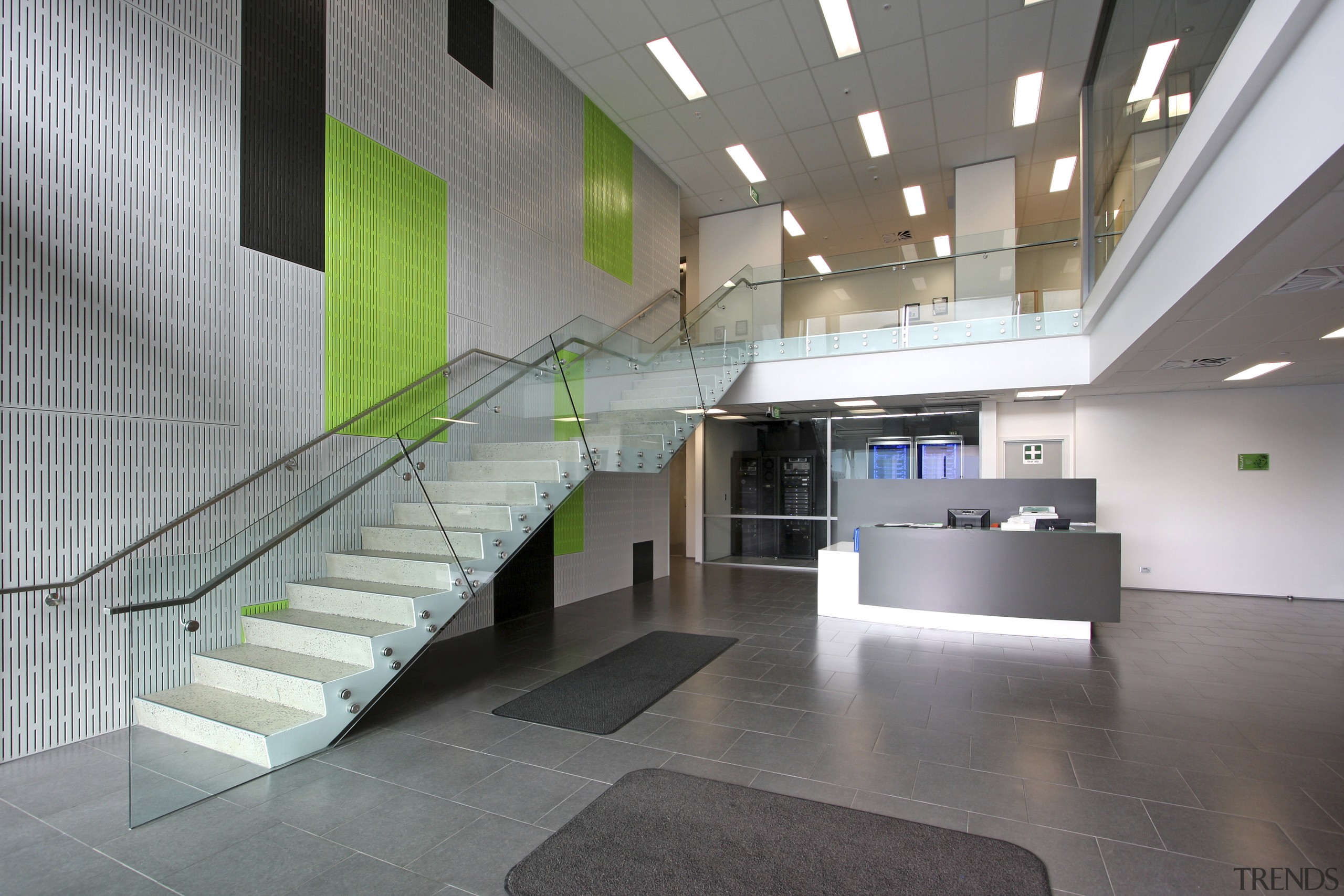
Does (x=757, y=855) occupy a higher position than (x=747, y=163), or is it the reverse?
(x=747, y=163)

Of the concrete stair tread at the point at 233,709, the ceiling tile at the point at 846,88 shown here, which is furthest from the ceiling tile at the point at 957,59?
the concrete stair tread at the point at 233,709

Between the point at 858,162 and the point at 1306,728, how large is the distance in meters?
8.87

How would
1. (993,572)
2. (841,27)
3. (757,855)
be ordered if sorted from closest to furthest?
(757,855) → (993,572) → (841,27)

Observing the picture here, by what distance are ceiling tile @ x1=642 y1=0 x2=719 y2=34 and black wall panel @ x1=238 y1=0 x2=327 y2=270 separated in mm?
2798

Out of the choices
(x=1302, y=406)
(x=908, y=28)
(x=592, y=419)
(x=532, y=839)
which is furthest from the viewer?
(x=1302, y=406)

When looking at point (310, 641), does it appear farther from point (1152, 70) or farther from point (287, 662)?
point (1152, 70)

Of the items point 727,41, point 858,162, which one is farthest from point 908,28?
point 858,162

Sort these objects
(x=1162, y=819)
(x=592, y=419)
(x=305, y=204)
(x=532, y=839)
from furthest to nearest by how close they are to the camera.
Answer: (x=592, y=419) → (x=305, y=204) → (x=1162, y=819) → (x=532, y=839)

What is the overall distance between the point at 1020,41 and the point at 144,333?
8848 mm

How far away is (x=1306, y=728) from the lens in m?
3.90

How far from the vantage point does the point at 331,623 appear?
3.99 m

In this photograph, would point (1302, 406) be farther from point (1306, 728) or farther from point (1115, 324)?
point (1306, 728)

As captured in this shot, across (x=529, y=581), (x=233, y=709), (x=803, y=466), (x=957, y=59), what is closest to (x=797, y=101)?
(x=957, y=59)

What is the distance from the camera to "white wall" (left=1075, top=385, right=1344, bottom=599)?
26.5 ft
